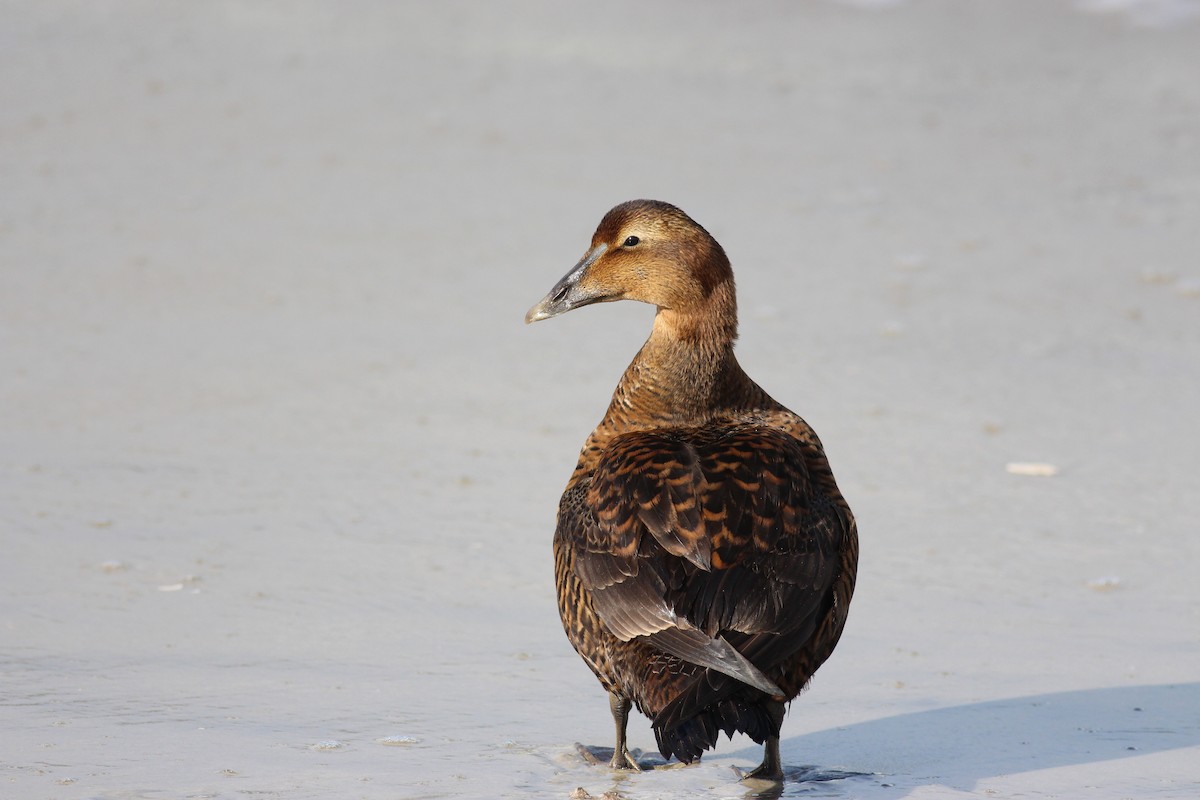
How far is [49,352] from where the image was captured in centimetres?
698

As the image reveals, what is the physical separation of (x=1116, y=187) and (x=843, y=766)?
20.4 feet

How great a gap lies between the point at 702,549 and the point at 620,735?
23.1 inches

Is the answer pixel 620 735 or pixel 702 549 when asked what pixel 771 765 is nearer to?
pixel 620 735

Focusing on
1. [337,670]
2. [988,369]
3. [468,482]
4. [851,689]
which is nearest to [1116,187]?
[988,369]

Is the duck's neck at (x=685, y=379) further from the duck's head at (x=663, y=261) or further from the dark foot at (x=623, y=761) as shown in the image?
the dark foot at (x=623, y=761)

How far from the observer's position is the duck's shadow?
3984 millimetres

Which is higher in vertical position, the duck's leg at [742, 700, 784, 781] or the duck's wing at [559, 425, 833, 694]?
the duck's wing at [559, 425, 833, 694]

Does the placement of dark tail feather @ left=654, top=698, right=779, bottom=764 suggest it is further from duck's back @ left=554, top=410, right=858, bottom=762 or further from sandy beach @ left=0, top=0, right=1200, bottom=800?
sandy beach @ left=0, top=0, right=1200, bottom=800

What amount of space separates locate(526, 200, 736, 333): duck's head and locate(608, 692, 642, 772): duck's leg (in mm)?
1032

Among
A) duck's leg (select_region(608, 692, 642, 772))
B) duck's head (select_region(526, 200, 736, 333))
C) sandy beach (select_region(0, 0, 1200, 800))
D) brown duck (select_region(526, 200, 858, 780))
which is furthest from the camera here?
duck's head (select_region(526, 200, 736, 333))

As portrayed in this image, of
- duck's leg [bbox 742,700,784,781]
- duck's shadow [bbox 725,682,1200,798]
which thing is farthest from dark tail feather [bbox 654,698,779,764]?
duck's shadow [bbox 725,682,1200,798]

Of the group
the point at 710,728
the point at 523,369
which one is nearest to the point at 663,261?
the point at 710,728

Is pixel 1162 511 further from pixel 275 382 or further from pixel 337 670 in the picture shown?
pixel 275 382

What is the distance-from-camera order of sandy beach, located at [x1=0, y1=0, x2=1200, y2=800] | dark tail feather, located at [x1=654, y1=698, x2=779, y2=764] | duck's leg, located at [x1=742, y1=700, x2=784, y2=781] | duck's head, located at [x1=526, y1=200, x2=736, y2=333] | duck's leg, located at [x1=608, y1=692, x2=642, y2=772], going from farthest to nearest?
duck's head, located at [x1=526, y1=200, x2=736, y2=333]
sandy beach, located at [x1=0, y1=0, x2=1200, y2=800]
duck's leg, located at [x1=608, y1=692, x2=642, y2=772]
duck's leg, located at [x1=742, y1=700, x2=784, y2=781]
dark tail feather, located at [x1=654, y1=698, x2=779, y2=764]
